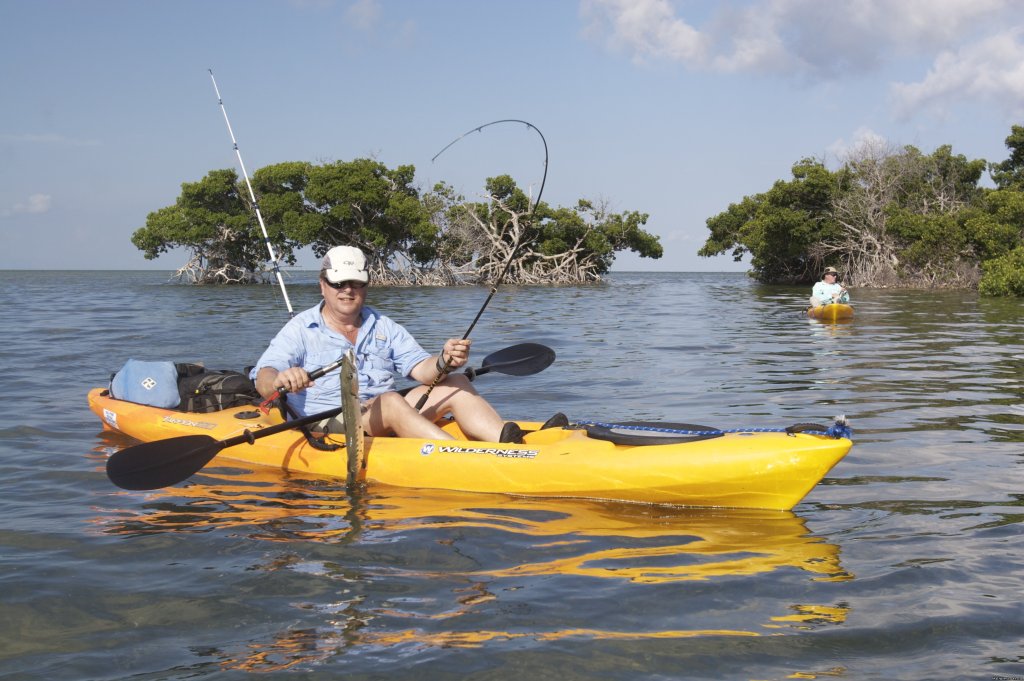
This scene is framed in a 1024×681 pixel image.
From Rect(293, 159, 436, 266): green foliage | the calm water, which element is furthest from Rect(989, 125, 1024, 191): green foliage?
the calm water

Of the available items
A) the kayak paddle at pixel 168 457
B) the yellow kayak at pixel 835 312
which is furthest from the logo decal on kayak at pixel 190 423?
the yellow kayak at pixel 835 312

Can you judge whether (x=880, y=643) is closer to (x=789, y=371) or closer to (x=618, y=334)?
(x=789, y=371)

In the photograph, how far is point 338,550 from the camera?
4.32 metres

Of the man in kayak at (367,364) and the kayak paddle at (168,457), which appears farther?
the man in kayak at (367,364)

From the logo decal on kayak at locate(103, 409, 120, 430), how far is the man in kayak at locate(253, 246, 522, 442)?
2060 millimetres

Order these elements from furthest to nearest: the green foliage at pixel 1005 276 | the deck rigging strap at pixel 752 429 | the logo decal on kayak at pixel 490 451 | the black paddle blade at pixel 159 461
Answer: the green foliage at pixel 1005 276, the logo decal on kayak at pixel 490 451, the black paddle blade at pixel 159 461, the deck rigging strap at pixel 752 429

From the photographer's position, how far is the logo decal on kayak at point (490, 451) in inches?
205

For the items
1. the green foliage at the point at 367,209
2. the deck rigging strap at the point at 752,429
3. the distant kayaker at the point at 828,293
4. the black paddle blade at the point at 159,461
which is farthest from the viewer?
the green foliage at the point at 367,209

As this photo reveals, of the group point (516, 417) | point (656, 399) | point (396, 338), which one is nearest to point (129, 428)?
point (396, 338)

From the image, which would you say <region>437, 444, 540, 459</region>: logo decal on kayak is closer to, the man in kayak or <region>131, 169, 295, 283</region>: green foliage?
the man in kayak

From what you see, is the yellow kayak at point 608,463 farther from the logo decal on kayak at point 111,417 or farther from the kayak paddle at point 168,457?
the logo decal on kayak at point 111,417

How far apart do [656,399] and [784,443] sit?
4.15 m

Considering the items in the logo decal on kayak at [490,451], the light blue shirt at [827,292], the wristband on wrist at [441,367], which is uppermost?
the light blue shirt at [827,292]

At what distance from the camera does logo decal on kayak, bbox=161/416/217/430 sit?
21.3 feet
